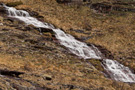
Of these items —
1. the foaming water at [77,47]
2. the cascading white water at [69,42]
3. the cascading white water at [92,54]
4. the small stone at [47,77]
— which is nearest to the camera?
the small stone at [47,77]

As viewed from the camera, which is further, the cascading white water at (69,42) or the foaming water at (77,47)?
the cascading white water at (69,42)

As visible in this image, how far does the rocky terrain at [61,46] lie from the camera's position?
13.2 m

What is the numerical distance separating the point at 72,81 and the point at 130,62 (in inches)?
518

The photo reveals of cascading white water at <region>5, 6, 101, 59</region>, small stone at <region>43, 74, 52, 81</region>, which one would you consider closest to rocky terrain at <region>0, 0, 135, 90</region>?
small stone at <region>43, 74, 52, 81</region>

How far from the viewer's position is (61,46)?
22125 millimetres

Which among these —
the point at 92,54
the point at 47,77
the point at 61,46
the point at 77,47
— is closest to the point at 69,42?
the point at 77,47

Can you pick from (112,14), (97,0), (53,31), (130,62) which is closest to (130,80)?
(130,62)

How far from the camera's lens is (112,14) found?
40.2 m

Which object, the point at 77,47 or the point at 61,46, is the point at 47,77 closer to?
the point at 61,46

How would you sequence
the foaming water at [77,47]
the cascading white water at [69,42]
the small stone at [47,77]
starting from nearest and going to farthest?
the small stone at [47,77]
the foaming water at [77,47]
the cascading white water at [69,42]

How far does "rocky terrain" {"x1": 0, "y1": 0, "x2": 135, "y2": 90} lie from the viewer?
13204mm

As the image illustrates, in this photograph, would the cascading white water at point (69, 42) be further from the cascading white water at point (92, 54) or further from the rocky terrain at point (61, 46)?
the rocky terrain at point (61, 46)

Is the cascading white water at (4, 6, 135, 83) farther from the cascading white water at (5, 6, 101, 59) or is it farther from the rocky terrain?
the rocky terrain

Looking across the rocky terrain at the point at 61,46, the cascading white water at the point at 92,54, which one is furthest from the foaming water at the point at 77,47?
the rocky terrain at the point at 61,46
